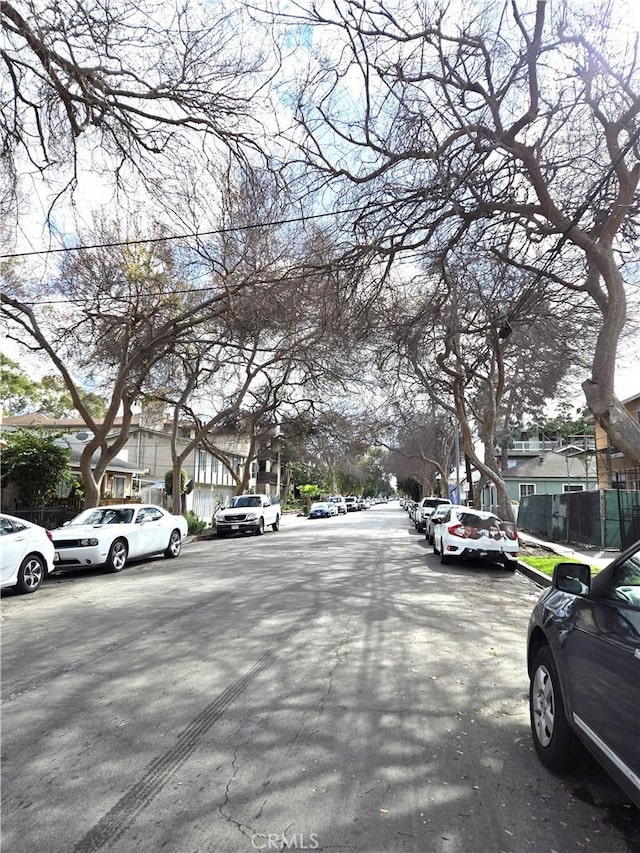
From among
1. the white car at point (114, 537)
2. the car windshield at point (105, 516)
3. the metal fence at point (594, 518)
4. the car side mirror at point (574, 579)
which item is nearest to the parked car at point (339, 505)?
the metal fence at point (594, 518)

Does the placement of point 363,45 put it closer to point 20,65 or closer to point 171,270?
point 20,65

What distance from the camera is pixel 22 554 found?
10047 mm

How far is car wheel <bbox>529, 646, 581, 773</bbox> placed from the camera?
3482mm

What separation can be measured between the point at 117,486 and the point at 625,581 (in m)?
33.9

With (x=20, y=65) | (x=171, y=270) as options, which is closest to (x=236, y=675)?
(x=20, y=65)

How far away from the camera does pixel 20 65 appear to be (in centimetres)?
726

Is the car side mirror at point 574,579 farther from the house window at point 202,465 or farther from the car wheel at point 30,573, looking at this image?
the house window at point 202,465

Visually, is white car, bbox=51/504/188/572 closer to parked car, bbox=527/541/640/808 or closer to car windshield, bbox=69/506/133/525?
car windshield, bbox=69/506/133/525

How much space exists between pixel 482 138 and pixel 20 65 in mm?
6717

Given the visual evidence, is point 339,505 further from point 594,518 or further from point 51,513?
point 594,518

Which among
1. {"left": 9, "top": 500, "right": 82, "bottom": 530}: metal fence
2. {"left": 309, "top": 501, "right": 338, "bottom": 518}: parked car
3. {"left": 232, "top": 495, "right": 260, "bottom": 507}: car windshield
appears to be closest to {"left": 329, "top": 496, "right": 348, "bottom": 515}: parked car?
{"left": 309, "top": 501, "right": 338, "bottom": 518}: parked car

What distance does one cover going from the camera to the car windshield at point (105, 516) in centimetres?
1417

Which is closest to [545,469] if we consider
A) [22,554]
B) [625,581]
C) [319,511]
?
[319,511]

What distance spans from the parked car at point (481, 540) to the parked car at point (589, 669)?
10719mm
